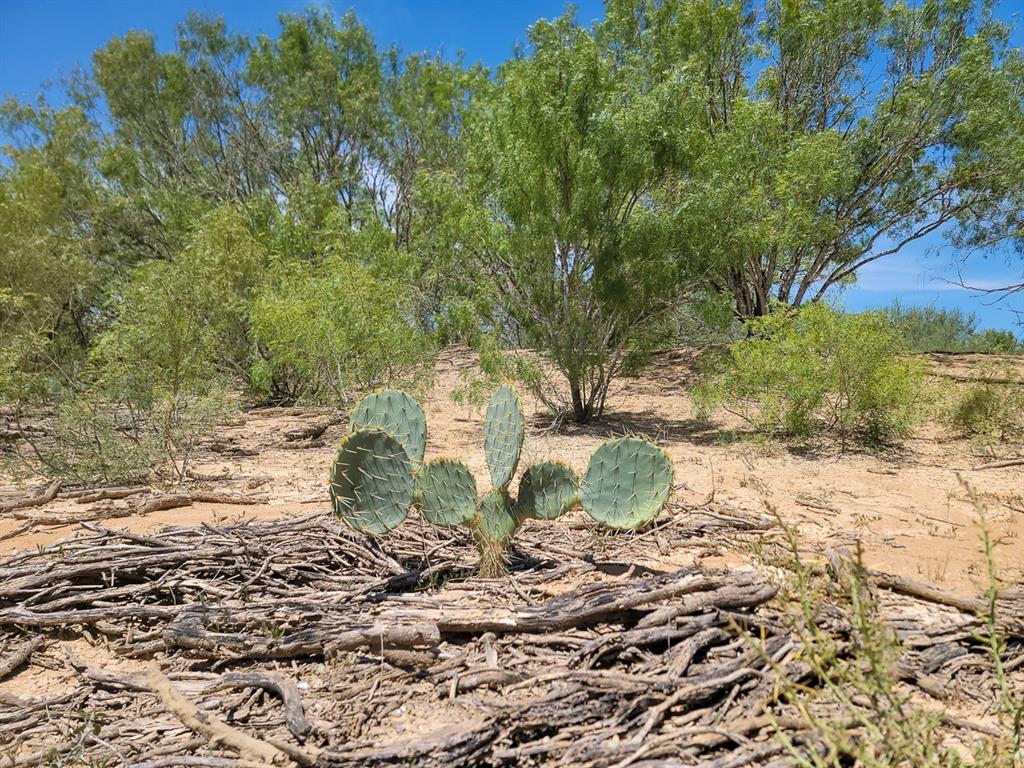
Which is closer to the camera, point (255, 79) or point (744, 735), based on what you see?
point (744, 735)

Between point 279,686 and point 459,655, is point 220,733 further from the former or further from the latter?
point 459,655

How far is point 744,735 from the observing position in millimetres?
2131

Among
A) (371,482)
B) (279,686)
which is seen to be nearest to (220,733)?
(279,686)

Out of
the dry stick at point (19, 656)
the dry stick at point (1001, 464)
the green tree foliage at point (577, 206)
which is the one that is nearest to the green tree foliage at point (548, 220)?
the green tree foliage at point (577, 206)

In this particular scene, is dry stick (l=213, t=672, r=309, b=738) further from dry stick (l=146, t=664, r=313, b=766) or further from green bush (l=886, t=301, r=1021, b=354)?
green bush (l=886, t=301, r=1021, b=354)

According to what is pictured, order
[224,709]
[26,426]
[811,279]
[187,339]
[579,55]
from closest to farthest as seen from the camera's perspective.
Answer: [224,709], [187,339], [579,55], [26,426], [811,279]

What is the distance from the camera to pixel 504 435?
3705mm

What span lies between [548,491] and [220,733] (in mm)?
1953

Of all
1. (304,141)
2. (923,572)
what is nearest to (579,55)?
(923,572)

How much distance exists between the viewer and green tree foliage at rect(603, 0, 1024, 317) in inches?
426

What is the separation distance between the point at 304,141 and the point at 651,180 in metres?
14.4

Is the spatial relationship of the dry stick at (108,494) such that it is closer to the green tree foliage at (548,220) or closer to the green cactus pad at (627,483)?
the green tree foliage at (548,220)

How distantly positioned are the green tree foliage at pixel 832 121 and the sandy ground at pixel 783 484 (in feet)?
10.6

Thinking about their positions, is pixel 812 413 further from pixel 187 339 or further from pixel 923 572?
pixel 187 339
